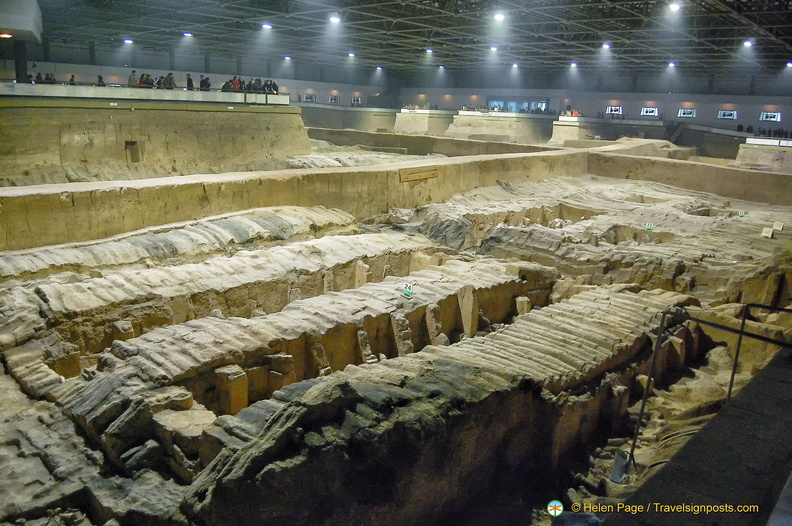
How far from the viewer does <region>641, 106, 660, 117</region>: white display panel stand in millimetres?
25000

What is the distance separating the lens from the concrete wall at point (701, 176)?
11867 mm

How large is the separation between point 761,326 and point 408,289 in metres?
3.77

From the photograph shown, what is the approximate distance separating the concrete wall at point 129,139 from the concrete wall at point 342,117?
409 inches

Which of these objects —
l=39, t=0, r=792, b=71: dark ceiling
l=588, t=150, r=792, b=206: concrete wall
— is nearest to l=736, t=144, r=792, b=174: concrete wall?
l=588, t=150, r=792, b=206: concrete wall

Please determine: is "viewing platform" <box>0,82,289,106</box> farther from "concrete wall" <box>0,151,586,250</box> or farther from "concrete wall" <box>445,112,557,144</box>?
"concrete wall" <box>445,112,557,144</box>

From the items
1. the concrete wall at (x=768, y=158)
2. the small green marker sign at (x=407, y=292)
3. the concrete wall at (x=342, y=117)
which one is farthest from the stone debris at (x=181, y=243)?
the concrete wall at (x=342, y=117)

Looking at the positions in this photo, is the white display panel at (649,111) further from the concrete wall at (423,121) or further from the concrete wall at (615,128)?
the concrete wall at (423,121)

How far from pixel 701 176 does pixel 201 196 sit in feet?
32.3

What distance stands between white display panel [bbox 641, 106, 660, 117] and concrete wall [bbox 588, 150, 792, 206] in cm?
1222

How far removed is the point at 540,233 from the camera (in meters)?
8.99

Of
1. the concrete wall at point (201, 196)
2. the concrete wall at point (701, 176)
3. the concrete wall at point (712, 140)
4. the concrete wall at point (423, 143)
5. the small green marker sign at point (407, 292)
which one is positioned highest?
the concrete wall at point (712, 140)

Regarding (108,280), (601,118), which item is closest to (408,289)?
(108,280)

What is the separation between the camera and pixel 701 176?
509 inches

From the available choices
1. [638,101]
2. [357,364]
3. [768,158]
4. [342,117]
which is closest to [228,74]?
[342,117]
